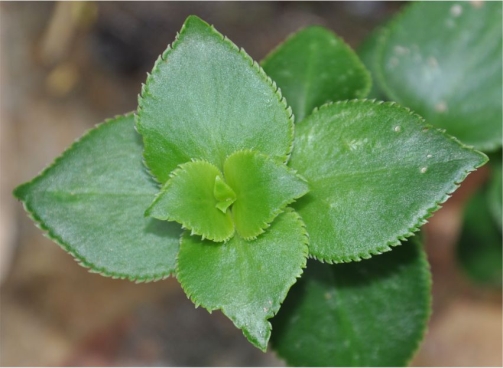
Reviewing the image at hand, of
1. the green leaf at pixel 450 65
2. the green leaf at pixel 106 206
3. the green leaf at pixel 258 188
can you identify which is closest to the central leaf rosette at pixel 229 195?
the green leaf at pixel 258 188

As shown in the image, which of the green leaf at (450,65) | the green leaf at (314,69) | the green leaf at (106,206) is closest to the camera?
the green leaf at (106,206)

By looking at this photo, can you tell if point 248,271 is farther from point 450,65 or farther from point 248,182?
point 450,65

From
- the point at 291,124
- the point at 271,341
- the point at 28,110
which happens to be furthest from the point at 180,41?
the point at 28,110

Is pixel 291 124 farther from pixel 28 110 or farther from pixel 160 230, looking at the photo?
pixel 28 110

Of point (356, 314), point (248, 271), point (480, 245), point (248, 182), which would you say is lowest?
point (480, 245)

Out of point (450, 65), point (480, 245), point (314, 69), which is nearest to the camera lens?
point (314, 69)

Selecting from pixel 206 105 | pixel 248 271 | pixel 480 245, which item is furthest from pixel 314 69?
pixel 480 245

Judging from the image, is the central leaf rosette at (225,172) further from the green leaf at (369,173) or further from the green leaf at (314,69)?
the green leaf at (314,69)
